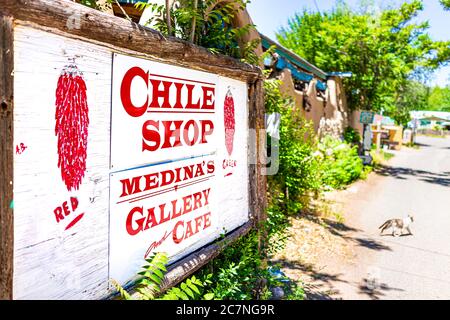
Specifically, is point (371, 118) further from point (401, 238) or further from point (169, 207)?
point (169, 207)

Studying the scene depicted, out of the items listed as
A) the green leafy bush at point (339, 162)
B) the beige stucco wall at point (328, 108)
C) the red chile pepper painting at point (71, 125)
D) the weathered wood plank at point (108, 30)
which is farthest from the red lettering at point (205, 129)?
the green leafy bush at point (339, 162)

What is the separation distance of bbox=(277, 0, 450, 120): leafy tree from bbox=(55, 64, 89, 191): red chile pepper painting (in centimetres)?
1501

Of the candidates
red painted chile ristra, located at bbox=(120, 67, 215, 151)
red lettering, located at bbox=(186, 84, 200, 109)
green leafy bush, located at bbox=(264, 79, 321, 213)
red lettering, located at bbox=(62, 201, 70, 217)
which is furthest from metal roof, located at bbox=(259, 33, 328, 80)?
red lettering, located at bbox=(62, 201, 70, 217)

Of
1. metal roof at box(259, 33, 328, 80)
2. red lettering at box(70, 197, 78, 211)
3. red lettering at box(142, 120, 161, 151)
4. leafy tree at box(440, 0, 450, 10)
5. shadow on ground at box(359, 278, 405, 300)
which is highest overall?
leafy tree at box(440, 0, 450, 10)

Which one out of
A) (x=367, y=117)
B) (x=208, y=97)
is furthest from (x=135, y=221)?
(x=367, y=117)

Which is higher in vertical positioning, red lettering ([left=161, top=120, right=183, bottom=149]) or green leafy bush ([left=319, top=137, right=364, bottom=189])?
red lettering ([left=161, top=120, right=183, bottom=149])

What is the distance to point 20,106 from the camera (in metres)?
1.75

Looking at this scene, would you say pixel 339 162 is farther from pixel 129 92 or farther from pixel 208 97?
pixel 129 92

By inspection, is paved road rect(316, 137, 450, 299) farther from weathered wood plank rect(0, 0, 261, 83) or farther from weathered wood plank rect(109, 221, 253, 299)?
weathered wood plank rect(0, 0, 261, 83)

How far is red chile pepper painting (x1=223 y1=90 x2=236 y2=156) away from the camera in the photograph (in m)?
3.71

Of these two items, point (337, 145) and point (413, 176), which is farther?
point (413, 176)

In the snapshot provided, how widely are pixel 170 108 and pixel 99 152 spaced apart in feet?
2.42

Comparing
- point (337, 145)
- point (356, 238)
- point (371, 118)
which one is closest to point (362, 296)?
point (356, 238)

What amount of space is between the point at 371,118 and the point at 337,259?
10.4 m
